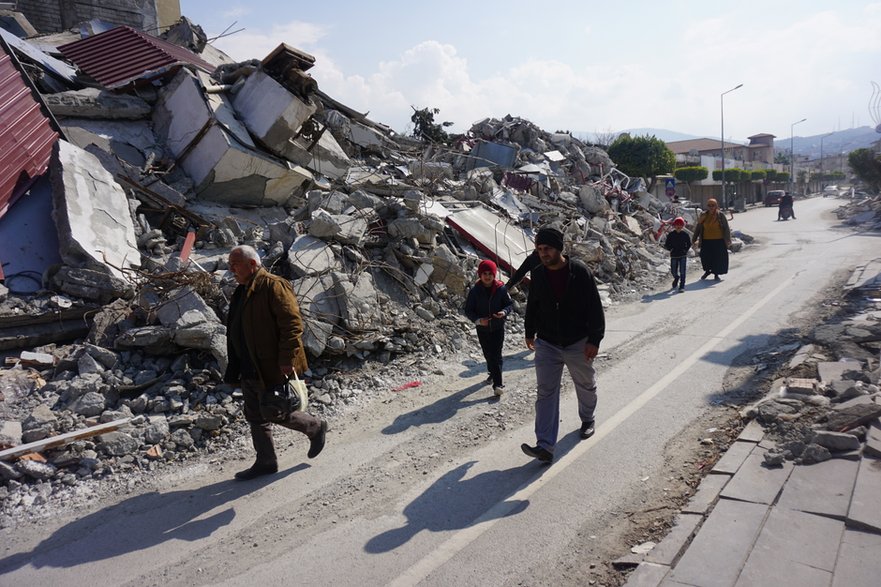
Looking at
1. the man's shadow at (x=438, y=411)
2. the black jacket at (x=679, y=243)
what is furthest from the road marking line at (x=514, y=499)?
the black jacket at (x=679, y=243)

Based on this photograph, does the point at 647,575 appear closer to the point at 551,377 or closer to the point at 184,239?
the point at 551,377

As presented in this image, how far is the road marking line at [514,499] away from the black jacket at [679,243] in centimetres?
549

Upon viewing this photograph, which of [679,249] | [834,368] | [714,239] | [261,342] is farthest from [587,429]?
[714,239]

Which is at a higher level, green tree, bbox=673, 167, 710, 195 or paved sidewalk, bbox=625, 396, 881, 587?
green tree, bbox=673, 167, 710, 195

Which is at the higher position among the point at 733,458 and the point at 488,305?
the point at 488,305

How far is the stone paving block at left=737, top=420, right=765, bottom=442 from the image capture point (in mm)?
4309

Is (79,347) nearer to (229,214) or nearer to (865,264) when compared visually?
(229,214)

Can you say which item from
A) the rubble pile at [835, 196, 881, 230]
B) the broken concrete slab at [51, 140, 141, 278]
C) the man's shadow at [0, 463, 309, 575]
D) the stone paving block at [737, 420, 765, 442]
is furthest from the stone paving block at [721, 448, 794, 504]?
the rubble pile at [835, 196, 881, 230]

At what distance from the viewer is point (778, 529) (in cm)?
317

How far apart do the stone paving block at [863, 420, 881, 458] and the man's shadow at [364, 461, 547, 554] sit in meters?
2.14

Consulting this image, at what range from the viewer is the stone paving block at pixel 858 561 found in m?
2.70

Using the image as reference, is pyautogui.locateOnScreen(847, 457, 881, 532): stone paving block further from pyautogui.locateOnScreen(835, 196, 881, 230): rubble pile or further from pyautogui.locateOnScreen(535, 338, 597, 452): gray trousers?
pyautogui.locateOnScreen(835, 196, 881, 230): rubble pile

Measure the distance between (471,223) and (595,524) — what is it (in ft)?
25.6

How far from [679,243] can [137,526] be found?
420 inches
